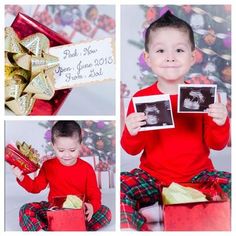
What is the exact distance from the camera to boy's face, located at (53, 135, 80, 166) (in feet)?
5.83

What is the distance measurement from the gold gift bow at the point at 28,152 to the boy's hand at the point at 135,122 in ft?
1.09

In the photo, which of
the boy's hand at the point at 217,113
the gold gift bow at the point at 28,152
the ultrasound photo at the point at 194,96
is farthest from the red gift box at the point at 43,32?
the boy's hand at the point at 217,113

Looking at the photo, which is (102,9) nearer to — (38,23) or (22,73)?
(38,23)

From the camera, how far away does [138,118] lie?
175cm

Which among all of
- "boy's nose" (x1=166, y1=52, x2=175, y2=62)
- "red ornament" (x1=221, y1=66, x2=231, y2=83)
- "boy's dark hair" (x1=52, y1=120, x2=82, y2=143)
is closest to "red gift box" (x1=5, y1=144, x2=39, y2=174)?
"boy's dark hair" (x1=52, y1=120, x2=82, y2=143)

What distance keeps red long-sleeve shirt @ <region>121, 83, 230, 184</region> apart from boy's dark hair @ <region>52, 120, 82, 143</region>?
161 mm

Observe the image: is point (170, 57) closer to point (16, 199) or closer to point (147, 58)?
point (147, 58)

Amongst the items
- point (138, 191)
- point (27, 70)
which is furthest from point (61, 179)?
point (27, 70)

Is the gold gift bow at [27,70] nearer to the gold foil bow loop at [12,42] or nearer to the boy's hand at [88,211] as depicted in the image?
the gold foil bow loop at [12,42]

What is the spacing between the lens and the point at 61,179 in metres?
1.78

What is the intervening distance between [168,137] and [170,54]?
279mm
